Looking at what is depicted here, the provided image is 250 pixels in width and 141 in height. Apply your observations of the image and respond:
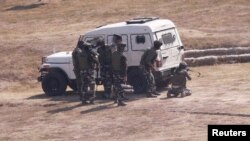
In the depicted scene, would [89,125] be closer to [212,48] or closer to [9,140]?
[9,140]

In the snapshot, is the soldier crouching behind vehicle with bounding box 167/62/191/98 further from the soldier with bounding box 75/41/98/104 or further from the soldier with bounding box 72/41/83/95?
the soldier with bounding box 72/41/83/95

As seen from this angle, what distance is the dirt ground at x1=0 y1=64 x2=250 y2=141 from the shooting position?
16906 millimetres

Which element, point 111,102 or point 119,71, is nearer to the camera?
point 119,71

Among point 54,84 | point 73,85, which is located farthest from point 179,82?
point 54,84

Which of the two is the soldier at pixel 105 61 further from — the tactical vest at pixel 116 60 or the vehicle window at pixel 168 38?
the vehicle window at pixel 168 38

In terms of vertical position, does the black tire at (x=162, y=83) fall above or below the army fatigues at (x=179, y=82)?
below

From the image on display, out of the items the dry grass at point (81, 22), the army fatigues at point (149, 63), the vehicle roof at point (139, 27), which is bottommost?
the dry grass at point (81, 22)

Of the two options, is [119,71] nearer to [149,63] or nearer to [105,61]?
[105,61]

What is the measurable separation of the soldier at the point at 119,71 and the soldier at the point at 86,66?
0.71m

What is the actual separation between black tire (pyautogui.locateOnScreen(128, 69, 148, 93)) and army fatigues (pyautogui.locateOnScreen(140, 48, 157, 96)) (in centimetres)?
36

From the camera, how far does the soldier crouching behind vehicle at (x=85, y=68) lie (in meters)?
20.8

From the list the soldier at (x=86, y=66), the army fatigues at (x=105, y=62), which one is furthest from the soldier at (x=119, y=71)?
the soldier at (x=86, y=66)

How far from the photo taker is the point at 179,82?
2112 centimetres

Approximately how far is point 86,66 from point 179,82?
8.95 ft
